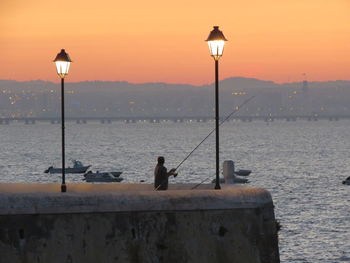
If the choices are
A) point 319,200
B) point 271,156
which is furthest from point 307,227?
point 271,156

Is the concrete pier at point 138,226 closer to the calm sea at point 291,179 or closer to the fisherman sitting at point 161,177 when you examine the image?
the fisherman sitting at point 161,177

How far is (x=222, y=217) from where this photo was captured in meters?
17.2

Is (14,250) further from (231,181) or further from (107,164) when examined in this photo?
(107,164)

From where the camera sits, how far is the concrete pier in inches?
633

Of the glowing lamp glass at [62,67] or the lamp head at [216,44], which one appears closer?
the lamp head at [216,44]

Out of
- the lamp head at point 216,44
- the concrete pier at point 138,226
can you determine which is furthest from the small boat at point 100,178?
the concrete pier at point 138,226

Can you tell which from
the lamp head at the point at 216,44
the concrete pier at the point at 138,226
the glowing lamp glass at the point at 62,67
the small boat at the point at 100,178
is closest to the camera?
the concrete pier at the point at 138,226

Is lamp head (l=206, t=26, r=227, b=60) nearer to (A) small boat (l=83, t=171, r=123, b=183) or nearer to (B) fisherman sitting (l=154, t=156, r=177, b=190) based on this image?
(B) fisherman sitting (l=154, t=156, r=177, b=190)

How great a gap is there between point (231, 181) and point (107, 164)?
107m

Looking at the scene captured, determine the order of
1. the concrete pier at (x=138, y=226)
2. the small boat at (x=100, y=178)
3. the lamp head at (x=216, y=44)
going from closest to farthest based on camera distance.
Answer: the concrete pier at (x=138, y=226) → the lamp head at (x=216, y=44) → the small boat at (x=100, y=178)

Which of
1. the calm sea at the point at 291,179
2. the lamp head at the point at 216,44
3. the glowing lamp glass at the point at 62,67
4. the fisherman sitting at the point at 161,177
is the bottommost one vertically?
the calm sea at the point at 291,179

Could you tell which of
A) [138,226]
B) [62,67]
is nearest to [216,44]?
[62,67]

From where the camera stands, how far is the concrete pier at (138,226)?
633 inches

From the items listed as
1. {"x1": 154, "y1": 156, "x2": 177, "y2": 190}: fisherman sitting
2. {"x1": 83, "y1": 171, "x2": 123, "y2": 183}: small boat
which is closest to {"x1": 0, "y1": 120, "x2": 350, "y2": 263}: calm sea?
{"x1": 83, "y1": 171, "x2": 123, "y2": 183}: small boat
